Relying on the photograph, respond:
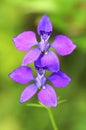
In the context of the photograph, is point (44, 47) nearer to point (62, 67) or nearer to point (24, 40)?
point (24, 40)

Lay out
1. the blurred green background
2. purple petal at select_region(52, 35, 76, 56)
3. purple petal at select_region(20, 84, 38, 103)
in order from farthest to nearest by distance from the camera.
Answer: the blurred green background → purple petal at select_region(20, 84, 38, 103) → purple petal at select_region(52, 35, 76, 56)

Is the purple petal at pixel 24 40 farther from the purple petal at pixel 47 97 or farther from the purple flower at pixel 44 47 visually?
the purple petal at pixel 47 97

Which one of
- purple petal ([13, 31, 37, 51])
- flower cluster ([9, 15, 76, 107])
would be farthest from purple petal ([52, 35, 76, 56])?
purple petal ([13, 31, 37, 51])

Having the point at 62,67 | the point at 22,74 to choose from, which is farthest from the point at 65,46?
the point at 62,67

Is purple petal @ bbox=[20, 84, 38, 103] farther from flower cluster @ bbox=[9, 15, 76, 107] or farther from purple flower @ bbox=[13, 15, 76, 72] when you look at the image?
purple flower @ bbox=[13, 15, 76, 72]

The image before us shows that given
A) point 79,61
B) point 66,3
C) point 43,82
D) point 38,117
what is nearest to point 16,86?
point 38,117

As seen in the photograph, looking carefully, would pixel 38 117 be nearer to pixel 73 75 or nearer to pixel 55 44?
pixel 73 75

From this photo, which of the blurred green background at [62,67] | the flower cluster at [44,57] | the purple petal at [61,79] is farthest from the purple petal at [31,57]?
the blurred green background at [62,67]
